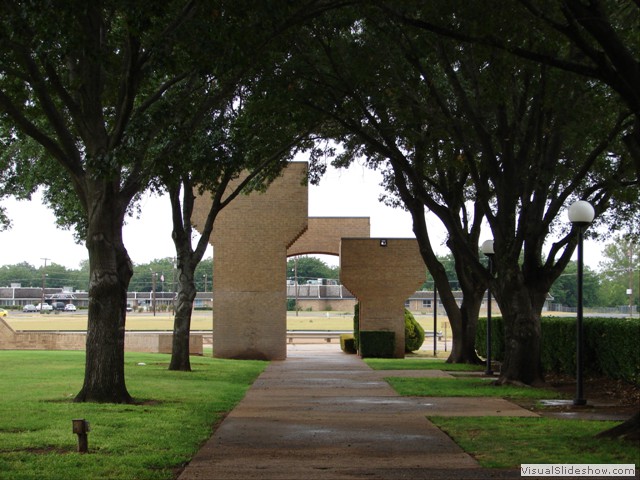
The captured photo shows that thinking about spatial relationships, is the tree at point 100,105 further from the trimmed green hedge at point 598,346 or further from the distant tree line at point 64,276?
the distant tree line at point 64,276

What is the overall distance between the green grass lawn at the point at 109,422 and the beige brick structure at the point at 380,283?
1461 centimetres

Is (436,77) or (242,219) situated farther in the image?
(242,219)

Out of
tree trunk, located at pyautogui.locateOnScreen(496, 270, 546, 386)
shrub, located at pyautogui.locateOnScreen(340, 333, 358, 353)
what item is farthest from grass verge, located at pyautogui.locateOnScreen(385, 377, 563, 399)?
shrub, located at pyautogui.locateOnScreen(340, 333, 358, 353)

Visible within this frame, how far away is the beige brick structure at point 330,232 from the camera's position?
132ft

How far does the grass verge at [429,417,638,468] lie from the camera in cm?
878

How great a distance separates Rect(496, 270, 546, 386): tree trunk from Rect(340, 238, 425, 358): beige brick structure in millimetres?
16842

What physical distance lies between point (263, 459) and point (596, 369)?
39.6 feet

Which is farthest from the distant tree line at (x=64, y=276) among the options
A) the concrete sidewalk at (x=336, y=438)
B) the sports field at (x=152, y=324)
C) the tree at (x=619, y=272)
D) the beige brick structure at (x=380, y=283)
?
the concrete sidewalk at (x=336, y=438)

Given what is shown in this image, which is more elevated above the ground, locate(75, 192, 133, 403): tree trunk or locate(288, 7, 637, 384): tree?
locate(288, 7, 637, 384): tree

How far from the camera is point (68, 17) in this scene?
11.7 metres

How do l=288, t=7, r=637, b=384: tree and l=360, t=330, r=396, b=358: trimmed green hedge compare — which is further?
l=360, t=330, r=396, b=358: trimmed green hedge

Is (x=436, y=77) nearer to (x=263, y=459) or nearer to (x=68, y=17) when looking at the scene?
(x=68, y=17)

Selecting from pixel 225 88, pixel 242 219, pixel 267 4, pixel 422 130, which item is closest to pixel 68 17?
pixel 267 4

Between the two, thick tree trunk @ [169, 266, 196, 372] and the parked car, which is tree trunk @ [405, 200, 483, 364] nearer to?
thick tree trunk @ [169, 266, 196, 372]
